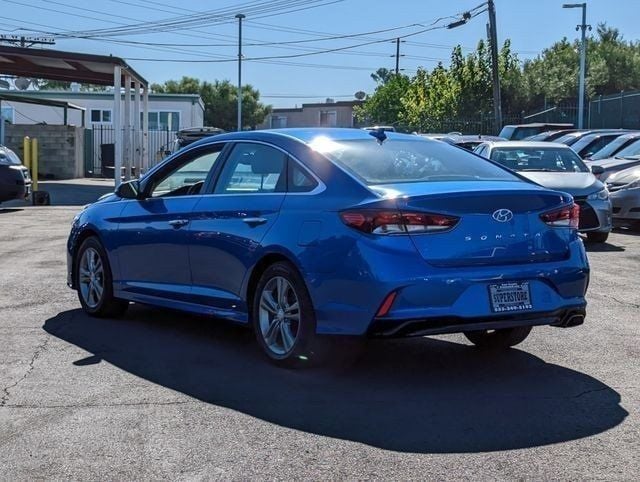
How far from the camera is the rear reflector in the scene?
18.4 ft

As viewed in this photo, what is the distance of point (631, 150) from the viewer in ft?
61.8

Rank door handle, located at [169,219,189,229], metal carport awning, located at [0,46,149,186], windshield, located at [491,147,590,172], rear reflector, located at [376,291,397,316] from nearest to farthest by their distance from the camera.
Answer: rear reflector, located at [376,291,397,316] → door handle, located at [169,219,189,229] → windshield, located at [491,147,590,172] → metal carport awning, located at [0,46,149,186]

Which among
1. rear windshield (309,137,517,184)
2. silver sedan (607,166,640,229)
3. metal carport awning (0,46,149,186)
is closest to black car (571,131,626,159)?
silver sedan (607,166,640,229)

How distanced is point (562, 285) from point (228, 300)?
233 centimetres

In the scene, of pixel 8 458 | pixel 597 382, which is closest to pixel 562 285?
pixel 597 382

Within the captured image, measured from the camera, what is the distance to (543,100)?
Result: 52.4 meters

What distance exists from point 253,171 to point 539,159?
8.93m

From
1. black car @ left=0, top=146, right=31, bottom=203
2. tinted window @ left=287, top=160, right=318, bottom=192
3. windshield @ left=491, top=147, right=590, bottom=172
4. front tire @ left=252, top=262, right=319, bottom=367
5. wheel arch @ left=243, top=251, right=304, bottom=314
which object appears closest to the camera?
front tire @ left=252, top=262, right=319, bottom=367

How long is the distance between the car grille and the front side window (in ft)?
24.2

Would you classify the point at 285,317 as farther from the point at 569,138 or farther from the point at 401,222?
the point at 569,138

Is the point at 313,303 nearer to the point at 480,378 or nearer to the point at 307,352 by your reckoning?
the point at 307,352

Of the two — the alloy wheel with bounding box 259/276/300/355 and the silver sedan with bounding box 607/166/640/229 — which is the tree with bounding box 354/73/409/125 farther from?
the alloy wheel with bounding box 259/276/300/355

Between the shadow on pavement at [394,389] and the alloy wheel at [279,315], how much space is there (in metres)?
0.18

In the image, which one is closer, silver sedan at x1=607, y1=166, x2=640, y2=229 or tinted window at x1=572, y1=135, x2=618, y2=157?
silver sedan at x1=607, y1=166, x2=640, y2=229
